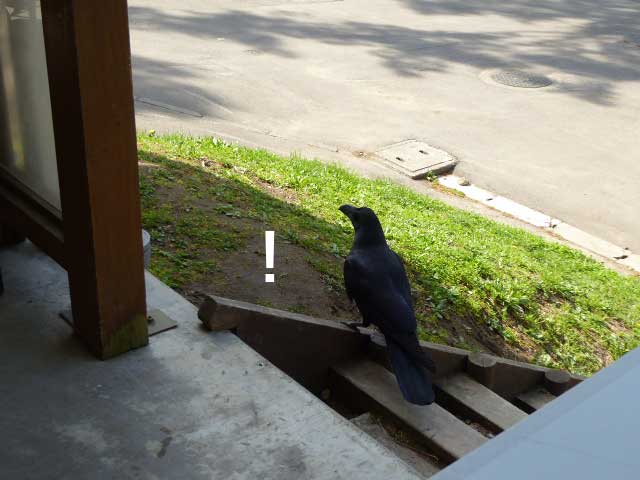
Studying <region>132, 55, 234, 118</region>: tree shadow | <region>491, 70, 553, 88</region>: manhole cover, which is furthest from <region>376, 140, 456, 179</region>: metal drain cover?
<region>491, 70, 553, 88</region>: manhole cover

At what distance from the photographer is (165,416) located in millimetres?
2783

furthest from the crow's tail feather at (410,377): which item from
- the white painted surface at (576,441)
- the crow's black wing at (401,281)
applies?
the white painted surface at (576,441)

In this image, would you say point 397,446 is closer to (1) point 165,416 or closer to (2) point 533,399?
(1) point 165,416

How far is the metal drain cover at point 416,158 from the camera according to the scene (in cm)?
917

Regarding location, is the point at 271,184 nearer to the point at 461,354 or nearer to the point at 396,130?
the point at 461,354

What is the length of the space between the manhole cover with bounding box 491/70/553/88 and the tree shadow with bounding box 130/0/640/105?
0.34 metres

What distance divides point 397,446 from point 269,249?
6.26ft

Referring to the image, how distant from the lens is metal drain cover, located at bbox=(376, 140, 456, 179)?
30.1 feet

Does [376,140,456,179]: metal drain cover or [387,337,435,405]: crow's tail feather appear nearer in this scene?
[387,337,435,405]: crow's tail feather

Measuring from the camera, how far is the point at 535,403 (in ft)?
14.1

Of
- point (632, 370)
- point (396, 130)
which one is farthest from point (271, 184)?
point (632, 370)

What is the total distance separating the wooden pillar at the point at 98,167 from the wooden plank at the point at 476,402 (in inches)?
62.4

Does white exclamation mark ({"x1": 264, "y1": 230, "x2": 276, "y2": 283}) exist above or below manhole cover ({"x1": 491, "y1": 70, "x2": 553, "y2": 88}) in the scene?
above

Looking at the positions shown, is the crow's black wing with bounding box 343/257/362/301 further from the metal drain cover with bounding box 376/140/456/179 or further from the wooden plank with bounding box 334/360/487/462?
the metal drain cover with bounding box 376/140/456/179
